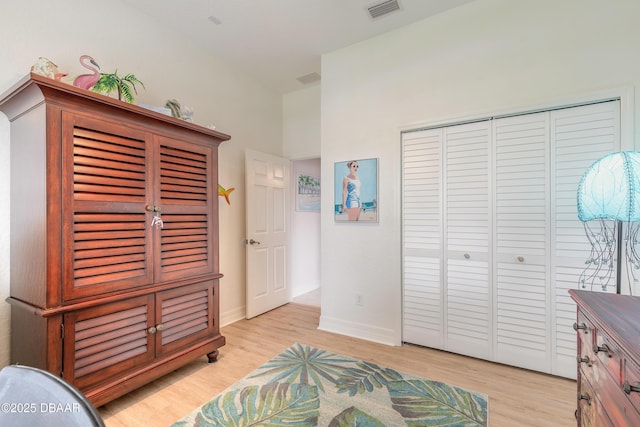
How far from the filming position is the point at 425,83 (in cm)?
264

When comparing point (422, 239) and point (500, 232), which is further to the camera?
point (422, 239)

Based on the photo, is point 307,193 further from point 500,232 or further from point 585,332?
point 585,332

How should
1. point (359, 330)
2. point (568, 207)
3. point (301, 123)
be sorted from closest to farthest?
point (568, 207) → point (359, 330) → point (301, 123)

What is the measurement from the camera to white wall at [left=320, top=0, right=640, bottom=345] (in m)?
2.05

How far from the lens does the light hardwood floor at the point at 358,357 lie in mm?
1754

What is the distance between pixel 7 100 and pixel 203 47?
188 centimetres

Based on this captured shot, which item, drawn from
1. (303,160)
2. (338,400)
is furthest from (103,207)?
(303,160)

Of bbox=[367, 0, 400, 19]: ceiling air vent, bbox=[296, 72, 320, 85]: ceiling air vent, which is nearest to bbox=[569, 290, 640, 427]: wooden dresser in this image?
bbox=[367, 0, 400, 19]: ceiling air vent

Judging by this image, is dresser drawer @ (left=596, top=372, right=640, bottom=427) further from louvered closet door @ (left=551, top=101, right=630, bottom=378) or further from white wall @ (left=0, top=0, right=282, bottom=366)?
white wall @ (left=0, top=0, right=282, bottom=366)

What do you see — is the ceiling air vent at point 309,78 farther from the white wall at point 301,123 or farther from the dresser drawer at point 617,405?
the dresser drawer at point 617,405

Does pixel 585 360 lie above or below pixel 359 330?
above

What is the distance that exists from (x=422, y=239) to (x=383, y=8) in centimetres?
206

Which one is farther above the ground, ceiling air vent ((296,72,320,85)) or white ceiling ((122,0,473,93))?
white ceiling ((122,0,473,93))

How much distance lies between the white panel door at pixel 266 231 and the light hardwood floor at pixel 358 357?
1.94 ft
